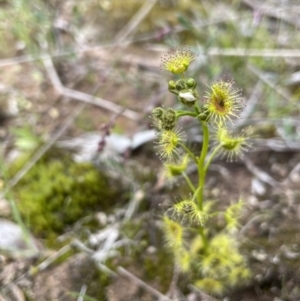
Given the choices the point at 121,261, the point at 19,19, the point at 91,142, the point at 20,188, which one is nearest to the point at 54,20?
the point at 19,19

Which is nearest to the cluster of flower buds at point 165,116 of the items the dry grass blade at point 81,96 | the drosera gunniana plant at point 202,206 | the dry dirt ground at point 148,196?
the drosera gunniana plant at point 202,206

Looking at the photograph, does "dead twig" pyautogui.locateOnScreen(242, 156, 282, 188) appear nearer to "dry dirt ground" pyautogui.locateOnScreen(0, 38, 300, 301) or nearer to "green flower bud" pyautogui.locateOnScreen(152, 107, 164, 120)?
"dry dirt ground" pyautogui.locateOnScreen(0, 38, 300, 301)

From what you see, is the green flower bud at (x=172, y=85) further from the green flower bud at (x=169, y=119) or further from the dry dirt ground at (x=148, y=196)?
the dry dirt ground at (x=148, y=196)

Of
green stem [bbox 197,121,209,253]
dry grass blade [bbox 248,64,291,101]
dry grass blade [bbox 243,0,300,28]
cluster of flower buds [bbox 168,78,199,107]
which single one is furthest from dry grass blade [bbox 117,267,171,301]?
dry grass blade [bbox 243,0,300,28]

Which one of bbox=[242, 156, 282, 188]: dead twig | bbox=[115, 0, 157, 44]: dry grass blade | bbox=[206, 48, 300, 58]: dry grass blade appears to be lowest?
bbox=[242, 156, 282, 188]: dead twig

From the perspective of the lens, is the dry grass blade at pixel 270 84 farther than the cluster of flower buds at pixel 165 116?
Yes

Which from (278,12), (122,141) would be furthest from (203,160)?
(278,12)

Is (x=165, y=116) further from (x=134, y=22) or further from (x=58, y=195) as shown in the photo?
(x=134, y=22)
